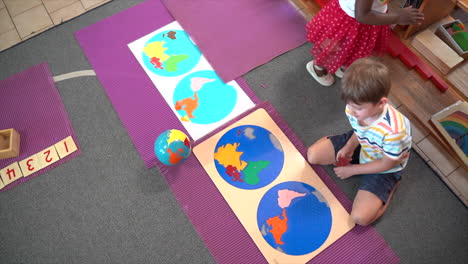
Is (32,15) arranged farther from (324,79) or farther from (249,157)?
(324,79)

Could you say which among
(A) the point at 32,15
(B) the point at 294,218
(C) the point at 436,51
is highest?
(A) the point at 32,15

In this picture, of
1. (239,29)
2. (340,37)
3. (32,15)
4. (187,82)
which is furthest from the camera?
(32,15)

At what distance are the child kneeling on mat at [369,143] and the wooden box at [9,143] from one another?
1249 mm

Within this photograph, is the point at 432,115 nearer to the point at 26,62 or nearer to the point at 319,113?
the point at 319,113

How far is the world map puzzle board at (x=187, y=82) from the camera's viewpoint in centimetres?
144

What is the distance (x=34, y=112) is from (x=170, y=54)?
69 cm

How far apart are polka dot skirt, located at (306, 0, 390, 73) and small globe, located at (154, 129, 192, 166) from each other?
26.8 inches

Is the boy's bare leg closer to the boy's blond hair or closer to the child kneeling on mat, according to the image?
the child kneeling on mat

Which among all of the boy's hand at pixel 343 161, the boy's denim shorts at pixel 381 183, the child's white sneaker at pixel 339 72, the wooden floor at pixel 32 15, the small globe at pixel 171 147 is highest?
the wooden floor at pixel 32 15

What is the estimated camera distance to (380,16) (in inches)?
43.2

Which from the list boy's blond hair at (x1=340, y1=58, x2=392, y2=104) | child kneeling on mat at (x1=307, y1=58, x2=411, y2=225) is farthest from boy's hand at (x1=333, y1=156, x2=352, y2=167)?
boy's blond hair at (x1=340, y1=58, x2=392, y2=104)

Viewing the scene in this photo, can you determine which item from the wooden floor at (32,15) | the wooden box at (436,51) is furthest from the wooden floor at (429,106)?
the wooden floor at (32,15)

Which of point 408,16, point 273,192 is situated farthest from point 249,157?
point 408,16

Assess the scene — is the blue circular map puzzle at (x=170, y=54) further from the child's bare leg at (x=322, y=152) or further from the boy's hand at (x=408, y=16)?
the boy's hand at (x=408, y=16)
